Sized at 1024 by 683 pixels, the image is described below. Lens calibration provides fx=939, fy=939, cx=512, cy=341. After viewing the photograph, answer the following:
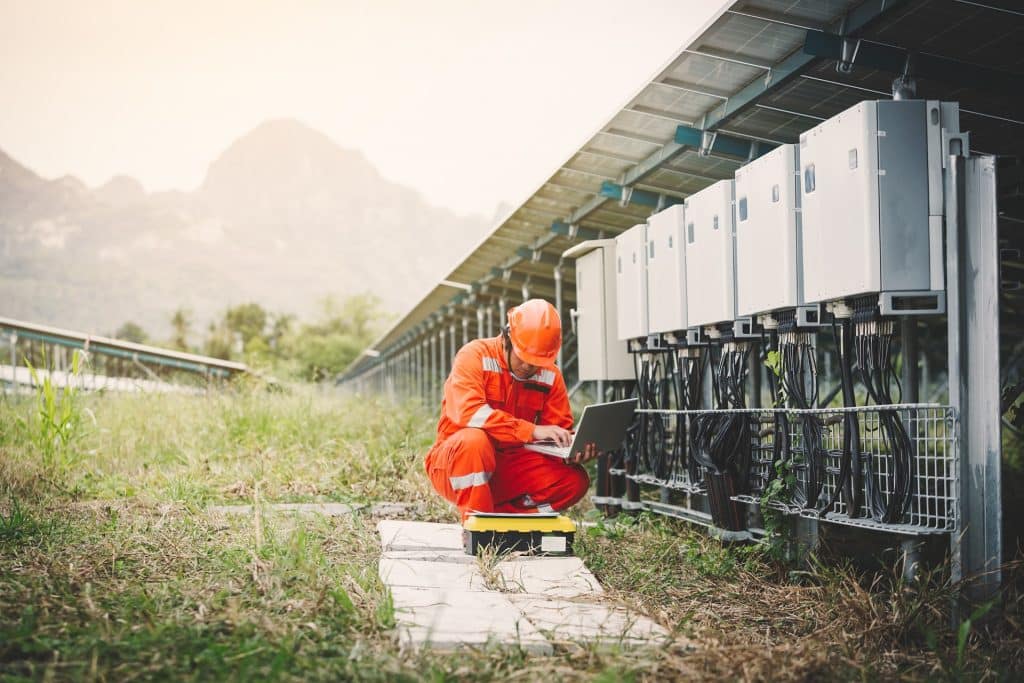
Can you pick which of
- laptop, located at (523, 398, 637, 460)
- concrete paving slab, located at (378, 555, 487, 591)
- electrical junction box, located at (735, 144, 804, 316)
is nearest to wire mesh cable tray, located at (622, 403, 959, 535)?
laptop, located at (523, 398, 637, 460)

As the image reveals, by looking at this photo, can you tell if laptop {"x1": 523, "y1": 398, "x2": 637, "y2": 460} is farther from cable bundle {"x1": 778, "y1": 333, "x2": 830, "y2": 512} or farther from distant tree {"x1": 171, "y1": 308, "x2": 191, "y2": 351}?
distant tree {"x1": 171, "y1": 308, "x2": 191, "y2": 351}

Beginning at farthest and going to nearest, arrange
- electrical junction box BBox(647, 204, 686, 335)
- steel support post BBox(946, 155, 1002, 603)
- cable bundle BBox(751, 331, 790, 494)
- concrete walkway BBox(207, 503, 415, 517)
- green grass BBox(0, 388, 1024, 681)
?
concrete walkway BBox(207, 503, 415, 517)
electrical junction box BBox(647, 204, 686, 335)
cable bundle BBox(751, 331, 790, 494)
steel support post BBox(946, 155, 1002, 603)
green grass BBox(0, 388, 1024, 681)

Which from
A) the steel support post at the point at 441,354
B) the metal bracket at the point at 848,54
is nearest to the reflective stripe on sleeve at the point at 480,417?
the metal bracket at the point at 848,54

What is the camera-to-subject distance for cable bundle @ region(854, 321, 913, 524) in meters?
4.03

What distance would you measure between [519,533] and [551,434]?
0.66m

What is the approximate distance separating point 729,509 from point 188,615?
3087mm

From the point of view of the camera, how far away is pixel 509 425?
535 centimetres

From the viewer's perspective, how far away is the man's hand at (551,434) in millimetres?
5430

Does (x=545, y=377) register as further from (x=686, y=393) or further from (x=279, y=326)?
(x=279, y=326)

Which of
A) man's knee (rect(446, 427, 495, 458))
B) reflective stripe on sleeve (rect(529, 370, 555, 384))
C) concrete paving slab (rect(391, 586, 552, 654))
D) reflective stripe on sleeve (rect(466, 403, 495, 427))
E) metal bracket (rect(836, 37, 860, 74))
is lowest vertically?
concrete paving slab (rect(391, 586, 552, 654))

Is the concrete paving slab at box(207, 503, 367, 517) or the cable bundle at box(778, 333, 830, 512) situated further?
the concrete paving slab at box(207, 503, 367, 517)

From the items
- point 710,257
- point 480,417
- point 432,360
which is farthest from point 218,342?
point 710,257

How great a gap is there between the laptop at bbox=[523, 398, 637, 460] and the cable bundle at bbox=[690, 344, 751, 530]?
473 millimetres

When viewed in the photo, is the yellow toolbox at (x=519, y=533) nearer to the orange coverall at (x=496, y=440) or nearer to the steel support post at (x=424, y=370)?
the orange coverall at (x=496, y=440)
